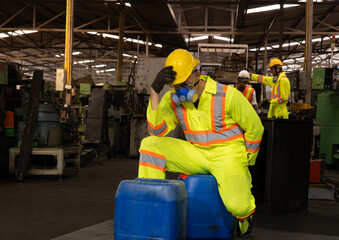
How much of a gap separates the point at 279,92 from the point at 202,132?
12.6 ft

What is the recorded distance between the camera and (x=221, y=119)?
286 centimetres

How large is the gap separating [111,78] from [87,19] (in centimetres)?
1458

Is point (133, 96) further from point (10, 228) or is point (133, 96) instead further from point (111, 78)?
point (111, 78)

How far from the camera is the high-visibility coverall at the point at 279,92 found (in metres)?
6.29

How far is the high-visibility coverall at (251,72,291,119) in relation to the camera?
6.29 meters

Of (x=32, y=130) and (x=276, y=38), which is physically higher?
(x=276, y=38)

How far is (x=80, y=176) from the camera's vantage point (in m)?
6.36

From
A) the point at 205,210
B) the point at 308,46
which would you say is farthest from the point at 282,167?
the point at 308,46

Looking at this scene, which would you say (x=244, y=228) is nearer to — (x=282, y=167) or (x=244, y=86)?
(x=282, y=167)

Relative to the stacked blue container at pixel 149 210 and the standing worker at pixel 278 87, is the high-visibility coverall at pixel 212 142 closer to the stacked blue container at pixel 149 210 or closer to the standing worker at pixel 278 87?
the stacked blue container at pixel 149 210

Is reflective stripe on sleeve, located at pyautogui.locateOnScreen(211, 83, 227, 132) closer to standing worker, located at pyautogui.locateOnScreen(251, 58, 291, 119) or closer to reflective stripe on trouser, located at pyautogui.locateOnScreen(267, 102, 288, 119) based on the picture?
standing worker, located at pyautogui.locateOnScreen(251, 58, 291, 119)

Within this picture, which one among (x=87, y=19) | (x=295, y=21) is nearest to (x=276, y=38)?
(x=295, y=21)

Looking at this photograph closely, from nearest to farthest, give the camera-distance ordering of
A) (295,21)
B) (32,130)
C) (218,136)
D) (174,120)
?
(218,136)
(174,120)
(32,130)
(295,21)

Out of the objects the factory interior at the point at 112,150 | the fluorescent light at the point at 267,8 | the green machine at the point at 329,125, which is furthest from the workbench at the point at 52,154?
the fluorescent light at the point at 267,8
